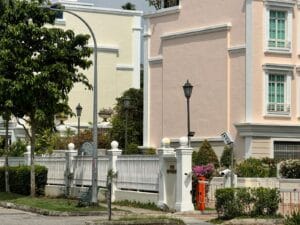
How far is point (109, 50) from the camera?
62656 millimetres

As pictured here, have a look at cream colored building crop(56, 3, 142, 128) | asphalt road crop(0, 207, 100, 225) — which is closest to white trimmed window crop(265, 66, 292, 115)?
asphalt road crop(0, 207, 100, 225)

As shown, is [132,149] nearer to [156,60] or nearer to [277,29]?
[156,60]

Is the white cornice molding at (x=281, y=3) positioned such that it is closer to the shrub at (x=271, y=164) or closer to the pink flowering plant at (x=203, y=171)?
the shrub at (x=271, y=164)

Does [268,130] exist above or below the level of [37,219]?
above

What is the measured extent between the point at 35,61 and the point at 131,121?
21.4m

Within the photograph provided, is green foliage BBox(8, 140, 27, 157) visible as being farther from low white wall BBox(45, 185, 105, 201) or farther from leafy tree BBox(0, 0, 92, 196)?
leafy tree BBox(0, 0, 92, 196)

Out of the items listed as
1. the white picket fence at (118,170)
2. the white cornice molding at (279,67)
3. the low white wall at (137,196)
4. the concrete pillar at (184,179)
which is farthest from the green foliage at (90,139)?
the concrete pillar at (184,179)

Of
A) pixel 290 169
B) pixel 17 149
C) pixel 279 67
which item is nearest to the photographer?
pixel 290 169

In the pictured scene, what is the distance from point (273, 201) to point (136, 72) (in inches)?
1684

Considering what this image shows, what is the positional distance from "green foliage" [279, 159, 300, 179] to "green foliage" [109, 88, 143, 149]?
49.8 feet

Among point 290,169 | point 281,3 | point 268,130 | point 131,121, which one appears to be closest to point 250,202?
point 290,169

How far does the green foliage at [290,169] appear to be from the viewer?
34.5 meters

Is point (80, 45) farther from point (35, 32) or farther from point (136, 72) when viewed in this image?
point (136, 72)

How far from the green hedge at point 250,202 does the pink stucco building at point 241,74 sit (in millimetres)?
16993
